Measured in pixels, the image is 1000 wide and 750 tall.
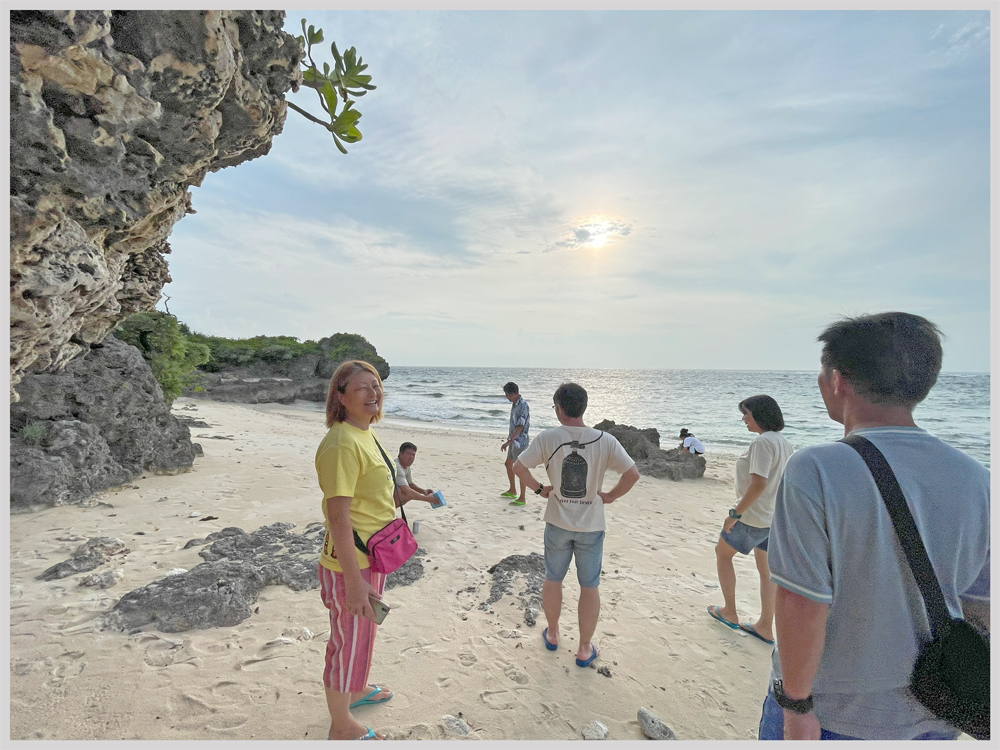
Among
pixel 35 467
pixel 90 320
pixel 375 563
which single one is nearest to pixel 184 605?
pixel 375 563

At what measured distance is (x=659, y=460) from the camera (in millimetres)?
10906

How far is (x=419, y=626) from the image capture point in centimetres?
368

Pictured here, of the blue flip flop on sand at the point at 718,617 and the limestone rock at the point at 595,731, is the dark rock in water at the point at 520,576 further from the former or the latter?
the blue flip flop on sand at the point at 718,617

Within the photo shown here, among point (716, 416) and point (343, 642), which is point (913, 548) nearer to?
point (343, 642)

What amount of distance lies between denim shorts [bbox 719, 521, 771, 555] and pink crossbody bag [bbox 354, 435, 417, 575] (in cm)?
276

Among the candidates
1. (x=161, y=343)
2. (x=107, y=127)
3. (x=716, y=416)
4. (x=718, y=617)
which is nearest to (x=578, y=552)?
(x=718, y=617)

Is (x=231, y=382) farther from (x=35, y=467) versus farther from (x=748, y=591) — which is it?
(x=748, y=591)

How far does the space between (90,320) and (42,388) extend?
324 cm

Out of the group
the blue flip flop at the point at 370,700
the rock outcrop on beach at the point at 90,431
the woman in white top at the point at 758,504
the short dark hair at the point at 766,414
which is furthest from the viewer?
the rock outcrop on beach at the point at 90,431

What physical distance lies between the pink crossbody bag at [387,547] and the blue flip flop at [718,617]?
3.19 meters

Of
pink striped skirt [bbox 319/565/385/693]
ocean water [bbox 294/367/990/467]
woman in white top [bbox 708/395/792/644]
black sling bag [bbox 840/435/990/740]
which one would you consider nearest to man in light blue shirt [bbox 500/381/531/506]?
woman in white top [bbox 708/395/792/644]

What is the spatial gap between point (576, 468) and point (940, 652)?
79.6 inches

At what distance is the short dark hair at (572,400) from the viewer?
128 inches

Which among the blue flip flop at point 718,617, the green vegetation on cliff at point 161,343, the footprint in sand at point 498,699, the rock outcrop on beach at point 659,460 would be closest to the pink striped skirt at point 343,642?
the footprint in sand at point 498,699
